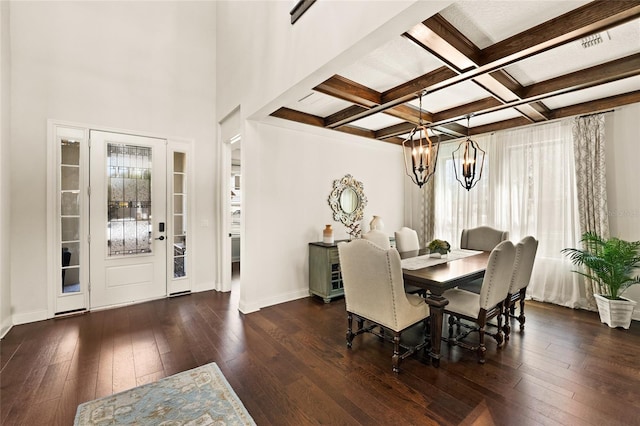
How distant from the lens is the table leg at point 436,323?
2417 mm

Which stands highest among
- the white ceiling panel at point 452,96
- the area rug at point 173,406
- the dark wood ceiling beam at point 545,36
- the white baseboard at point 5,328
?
the white ceiling panel at point 452,96

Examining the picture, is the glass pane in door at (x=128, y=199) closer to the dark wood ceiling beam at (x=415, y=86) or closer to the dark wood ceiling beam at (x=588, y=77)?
the dark wood ceiling beam at (x=415, y=86)

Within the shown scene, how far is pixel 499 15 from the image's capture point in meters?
2.05

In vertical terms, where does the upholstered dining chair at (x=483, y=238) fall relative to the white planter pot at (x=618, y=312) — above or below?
above

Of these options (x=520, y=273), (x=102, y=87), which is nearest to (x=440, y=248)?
(x=520, y=273)

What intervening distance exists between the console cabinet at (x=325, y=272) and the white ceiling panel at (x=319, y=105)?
1.94 metres

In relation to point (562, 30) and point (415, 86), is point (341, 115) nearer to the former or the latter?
point (415, 86)

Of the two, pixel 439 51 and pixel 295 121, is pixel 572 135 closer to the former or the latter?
pixel 439 51

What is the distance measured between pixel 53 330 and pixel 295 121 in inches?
150

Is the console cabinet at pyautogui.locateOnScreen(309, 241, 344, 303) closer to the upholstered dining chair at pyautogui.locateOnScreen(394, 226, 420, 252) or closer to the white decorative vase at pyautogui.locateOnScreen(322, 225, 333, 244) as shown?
the white decorative vase at pyautogui.locateOnScreen(322, 225, 333, 244)

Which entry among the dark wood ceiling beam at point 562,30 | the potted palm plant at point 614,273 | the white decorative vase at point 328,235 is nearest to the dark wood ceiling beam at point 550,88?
the dark wood ceiling beam at point 562,30

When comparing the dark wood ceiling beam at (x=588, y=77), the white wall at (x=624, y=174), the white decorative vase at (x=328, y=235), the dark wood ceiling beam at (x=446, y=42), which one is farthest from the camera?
the white decorative vase at (x=328, y=235)

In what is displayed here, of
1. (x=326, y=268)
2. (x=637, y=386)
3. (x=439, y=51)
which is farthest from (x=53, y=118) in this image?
(x=637, y=386)

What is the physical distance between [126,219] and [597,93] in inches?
245
